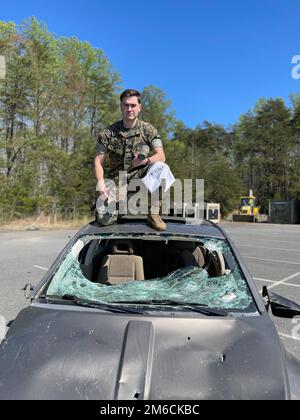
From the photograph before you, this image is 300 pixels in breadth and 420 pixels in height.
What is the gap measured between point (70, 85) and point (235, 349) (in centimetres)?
3169

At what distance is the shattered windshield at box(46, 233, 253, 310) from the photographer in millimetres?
2521

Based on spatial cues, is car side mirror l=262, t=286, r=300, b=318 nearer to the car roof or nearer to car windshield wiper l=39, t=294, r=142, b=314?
the car roof

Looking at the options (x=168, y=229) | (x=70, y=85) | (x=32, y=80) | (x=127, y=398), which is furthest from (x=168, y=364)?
(x=70, y=85)

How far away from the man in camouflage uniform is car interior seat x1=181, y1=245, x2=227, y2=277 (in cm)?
80

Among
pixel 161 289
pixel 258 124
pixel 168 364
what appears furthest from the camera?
pixel 258 124

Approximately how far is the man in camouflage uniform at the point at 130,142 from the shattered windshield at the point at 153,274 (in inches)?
26.3

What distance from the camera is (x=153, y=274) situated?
142 inches

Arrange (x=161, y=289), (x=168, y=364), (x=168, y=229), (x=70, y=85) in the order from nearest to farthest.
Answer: (x=168, y=364), (x=161, y=289), (x=168, y=229), (x=70, y=85)

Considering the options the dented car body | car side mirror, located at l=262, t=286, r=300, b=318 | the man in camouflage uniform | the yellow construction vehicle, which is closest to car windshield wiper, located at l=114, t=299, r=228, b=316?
the dented car body

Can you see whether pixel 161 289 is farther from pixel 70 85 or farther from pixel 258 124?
pixel 258 124

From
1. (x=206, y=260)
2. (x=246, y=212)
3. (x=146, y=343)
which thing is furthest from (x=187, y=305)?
(x=246, y=212)

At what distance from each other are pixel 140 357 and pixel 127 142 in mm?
2158
